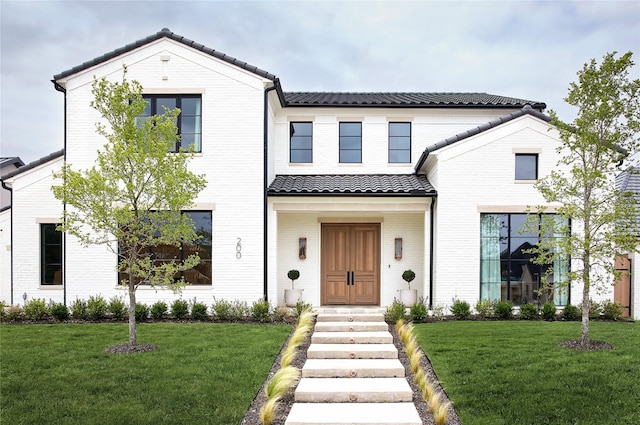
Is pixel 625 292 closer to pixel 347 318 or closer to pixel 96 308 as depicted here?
pixel 347 318

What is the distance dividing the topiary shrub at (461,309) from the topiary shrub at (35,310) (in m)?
11.5

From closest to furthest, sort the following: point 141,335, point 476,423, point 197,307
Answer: point 476,423 < point 141,335 < point 197,307

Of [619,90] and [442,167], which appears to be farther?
[442,167]

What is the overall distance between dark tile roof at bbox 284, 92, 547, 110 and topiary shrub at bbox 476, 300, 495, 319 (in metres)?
6.79

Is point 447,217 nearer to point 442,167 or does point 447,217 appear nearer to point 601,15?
point 442,167

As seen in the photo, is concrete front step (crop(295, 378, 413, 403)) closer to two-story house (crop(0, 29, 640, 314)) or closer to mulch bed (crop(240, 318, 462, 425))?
mulch bed (crop(240, 318, 462, 425))

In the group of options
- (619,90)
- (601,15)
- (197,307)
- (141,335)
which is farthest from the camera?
(197,307)

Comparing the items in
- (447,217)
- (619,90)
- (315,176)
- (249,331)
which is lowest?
(249,331)

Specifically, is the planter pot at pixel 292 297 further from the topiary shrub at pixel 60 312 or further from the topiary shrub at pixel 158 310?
the topiary shrub at pixel 60 312

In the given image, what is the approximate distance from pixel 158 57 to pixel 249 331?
27.6ft

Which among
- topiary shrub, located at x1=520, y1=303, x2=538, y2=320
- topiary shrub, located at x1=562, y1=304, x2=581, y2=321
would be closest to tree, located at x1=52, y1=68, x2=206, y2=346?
topiary shrub, located at x1=520, y1=303, x2=538, y2=320

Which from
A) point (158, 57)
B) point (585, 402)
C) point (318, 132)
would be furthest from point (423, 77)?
point (585, 402)

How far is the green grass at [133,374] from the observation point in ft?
21.4

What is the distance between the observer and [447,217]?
14258 millimetres
